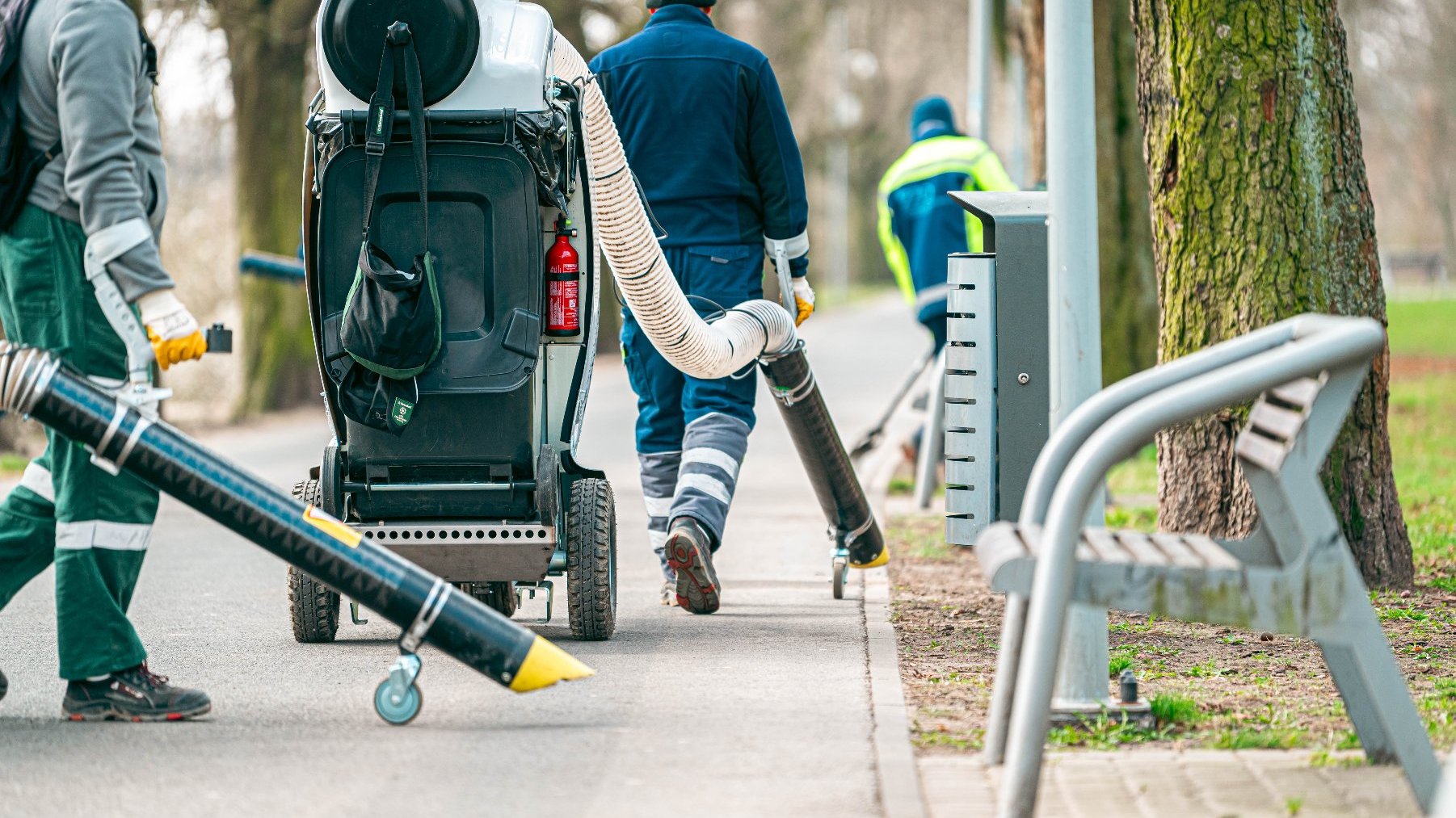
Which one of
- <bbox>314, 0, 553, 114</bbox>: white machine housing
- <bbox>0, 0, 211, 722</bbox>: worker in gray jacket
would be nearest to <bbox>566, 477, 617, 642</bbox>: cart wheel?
<bbox>314, 0, 553, 114</bbox>: white machine housing

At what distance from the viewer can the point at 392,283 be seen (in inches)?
208

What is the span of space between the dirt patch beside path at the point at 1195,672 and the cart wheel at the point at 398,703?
47.8 inches

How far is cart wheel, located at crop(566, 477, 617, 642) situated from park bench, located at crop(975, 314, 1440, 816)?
1.79 meters

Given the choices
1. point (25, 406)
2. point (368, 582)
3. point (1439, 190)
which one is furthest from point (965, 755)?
point (1439, 190)

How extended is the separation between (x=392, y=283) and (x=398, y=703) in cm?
120

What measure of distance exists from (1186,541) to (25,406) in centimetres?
258

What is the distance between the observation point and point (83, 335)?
461cm

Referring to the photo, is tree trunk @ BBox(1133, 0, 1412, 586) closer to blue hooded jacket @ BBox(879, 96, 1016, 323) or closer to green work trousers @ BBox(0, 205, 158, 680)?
blue hooded jacket @ BBox(879, 96, 1016, 323)

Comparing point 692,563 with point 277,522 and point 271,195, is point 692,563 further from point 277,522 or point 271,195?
point 271,195

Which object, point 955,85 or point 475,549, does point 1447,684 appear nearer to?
point 475,549

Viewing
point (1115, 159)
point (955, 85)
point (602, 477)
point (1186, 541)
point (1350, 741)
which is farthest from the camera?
point (955, 85)

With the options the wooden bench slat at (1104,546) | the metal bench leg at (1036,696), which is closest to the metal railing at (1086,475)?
the metal bench leg at (1036,696)

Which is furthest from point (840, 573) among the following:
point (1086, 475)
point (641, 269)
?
point (1086, 475)

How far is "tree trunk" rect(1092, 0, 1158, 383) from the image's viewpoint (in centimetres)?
1262
